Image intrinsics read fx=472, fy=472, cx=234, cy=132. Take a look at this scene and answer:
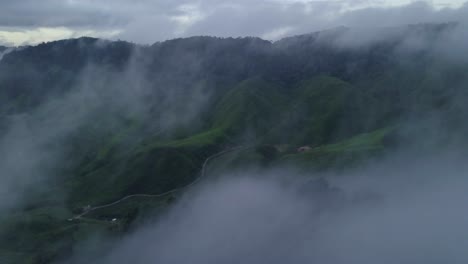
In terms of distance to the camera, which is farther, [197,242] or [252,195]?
[252,195]

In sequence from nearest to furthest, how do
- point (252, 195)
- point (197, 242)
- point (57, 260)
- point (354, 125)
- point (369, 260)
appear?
point (369, 260) → point (197, 242) → point (57, 260) → point (252, 195) → point (354, 125)

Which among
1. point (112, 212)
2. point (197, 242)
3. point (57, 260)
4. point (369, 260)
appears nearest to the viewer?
point (369, 260)

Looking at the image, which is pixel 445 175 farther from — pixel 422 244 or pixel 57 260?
pixel 57 260

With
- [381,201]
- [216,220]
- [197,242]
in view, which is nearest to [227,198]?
[216,220]

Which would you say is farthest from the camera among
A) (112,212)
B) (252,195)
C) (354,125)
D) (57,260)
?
(354,125)

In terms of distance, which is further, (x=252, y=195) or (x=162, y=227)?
(x=252, y=195)

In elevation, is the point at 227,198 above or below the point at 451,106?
below

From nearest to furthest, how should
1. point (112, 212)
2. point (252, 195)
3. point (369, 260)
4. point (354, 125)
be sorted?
point (369, 260), point (252, 195), point (112, 212), point (354, 125)

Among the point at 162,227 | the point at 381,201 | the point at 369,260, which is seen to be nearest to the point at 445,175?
the point at 381,201

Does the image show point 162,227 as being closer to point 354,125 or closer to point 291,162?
point 291,162

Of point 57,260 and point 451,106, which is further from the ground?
point 451,106
